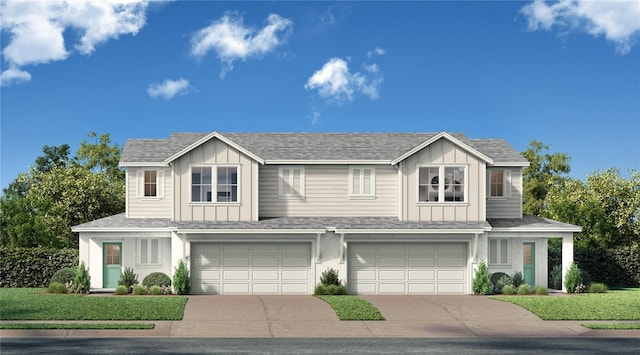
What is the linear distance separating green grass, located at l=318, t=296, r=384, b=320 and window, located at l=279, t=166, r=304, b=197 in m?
5.48

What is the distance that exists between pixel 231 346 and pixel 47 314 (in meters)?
8.20

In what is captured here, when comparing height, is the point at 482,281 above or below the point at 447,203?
below

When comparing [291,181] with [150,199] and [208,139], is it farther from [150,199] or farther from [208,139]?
[150,199]

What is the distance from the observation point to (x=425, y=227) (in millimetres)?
31875

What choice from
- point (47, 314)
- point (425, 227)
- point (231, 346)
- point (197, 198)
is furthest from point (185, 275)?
point (231, 346)

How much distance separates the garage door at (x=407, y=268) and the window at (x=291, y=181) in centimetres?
352

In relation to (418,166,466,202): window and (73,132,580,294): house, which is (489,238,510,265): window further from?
(418,166,466,202): window

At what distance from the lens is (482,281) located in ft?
104

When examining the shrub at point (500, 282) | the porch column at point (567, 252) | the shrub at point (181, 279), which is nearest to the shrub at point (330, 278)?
the shrub at point (181, 279)

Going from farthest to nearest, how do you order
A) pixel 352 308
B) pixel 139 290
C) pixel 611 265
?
pixel 611 265 < pixel 139 290 < pixel 352 308

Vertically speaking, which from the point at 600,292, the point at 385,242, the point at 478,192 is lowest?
the point at 600,292

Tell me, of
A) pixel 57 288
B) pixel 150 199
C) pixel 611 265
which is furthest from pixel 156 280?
pixel 611 265

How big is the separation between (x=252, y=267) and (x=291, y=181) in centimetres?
418

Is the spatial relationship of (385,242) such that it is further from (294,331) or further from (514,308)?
(294,331)
